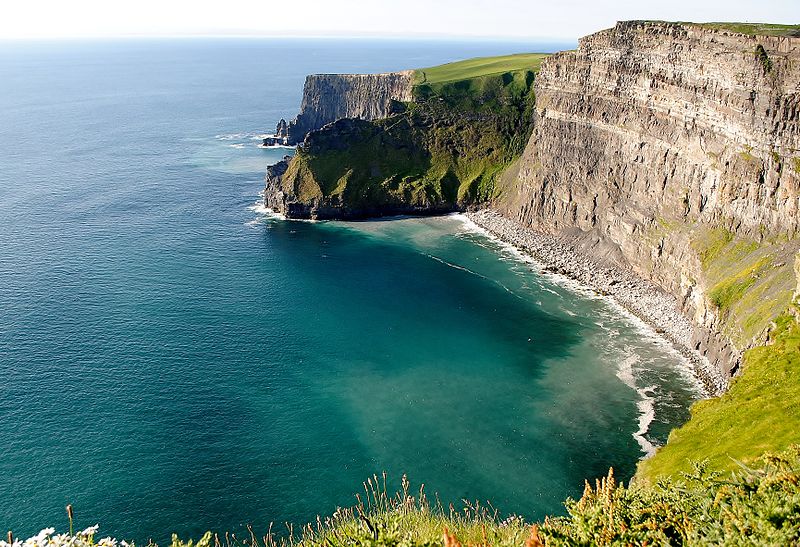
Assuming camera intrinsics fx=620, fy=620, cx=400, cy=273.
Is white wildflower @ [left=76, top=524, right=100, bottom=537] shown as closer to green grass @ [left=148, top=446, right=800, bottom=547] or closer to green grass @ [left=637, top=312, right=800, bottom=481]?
green grass @ [left=148, top=446, right=800, bottom=547]

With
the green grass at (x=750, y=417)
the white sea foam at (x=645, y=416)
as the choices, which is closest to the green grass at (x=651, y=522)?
the green grass at (x=750, y=417)

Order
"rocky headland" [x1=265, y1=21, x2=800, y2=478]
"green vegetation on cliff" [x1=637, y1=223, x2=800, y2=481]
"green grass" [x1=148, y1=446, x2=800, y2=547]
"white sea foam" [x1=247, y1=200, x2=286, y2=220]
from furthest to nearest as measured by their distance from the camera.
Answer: "white sea foam" [x1=247, y1=200, x2=286, y2=220] → "rocky headland" [x1=265, y1=21, x2=800, y2=478] → "green vegetation on cliff" [x1=637, y1=223, x2=800, y2=481] → "green grass" [x1=148, y1=446, x2=800, y2=547]

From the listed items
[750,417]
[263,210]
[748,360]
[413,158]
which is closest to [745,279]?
[748,360]

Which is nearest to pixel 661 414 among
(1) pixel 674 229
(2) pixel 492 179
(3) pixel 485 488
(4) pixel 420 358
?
(3) pixel 485 488

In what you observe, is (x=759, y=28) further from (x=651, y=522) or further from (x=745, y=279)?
(x=651, y=522)

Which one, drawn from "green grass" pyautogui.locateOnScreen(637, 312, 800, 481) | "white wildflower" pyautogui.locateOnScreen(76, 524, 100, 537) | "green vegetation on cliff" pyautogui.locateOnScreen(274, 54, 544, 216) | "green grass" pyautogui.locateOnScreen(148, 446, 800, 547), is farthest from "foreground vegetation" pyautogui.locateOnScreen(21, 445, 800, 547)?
"green vegetation on cliff" pyautogui.locateOnScreen(274, 54, 544, 216)
